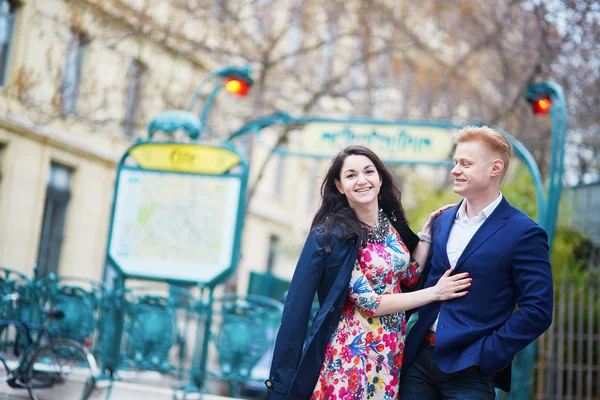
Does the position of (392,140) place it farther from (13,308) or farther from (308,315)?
(308,315)

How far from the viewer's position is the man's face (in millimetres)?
3479

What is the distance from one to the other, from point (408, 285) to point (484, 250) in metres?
0.58

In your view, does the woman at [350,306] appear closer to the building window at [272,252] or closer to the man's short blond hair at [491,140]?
the man's short blond hair at [491,140]

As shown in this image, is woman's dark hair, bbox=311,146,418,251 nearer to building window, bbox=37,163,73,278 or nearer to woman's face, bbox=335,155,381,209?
woman's face, bbox=335,155,381,209

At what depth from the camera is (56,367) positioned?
7477mm

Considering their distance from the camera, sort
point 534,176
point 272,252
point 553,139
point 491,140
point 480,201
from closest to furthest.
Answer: point 491,140, point 480,201, point 534,176, point 553,139, point 272,252

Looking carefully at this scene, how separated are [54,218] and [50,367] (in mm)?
10795

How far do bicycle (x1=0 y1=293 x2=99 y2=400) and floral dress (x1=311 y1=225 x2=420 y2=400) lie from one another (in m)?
4.28

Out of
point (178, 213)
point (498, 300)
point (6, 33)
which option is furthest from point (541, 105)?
point (6, 33)

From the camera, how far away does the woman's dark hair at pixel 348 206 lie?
11.8 ft

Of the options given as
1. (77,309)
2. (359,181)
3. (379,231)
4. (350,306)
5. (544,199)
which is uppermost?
(544,199)

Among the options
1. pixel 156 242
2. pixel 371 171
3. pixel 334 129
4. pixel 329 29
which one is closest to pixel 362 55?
pixel 329 29

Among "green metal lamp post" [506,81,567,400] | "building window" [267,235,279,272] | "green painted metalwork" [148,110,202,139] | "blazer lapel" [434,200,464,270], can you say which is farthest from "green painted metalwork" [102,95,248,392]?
"building window" [267,235,279,272]

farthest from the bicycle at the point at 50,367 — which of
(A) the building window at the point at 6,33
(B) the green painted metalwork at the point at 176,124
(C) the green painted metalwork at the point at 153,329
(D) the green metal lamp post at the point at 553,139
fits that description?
(A) the building window at the point at 6,33
